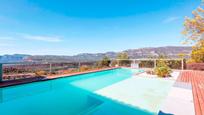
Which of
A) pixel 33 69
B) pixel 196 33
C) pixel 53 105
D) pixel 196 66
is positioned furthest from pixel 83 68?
pixel 196 33

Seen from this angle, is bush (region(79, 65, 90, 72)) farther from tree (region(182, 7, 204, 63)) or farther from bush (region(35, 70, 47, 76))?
tree (region(182, 7, 204, 63))

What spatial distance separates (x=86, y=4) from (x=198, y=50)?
9.99 metres

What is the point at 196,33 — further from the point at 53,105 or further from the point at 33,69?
the point at 33,69

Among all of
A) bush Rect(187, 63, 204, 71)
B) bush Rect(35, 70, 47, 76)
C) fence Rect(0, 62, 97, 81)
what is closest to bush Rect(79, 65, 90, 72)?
fence Rect(0, 62, 97, 81)

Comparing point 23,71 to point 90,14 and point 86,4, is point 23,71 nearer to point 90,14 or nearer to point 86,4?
point 86,4

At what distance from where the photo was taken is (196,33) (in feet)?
29.6

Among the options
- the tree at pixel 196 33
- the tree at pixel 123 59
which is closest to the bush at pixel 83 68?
the tree at pixel 123 59

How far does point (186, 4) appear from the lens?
960 centimetres

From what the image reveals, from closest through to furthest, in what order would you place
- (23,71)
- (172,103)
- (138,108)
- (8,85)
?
1. (172,103)
2. (138,108)
3. (8,85)
4. (23,71)

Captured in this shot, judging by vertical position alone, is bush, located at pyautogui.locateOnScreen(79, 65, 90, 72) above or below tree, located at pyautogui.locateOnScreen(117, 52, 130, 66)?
below

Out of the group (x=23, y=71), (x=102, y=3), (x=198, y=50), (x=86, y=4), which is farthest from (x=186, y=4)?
(x=23, y=71)

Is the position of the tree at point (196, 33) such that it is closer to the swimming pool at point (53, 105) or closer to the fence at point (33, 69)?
the fence at point (33, 69)

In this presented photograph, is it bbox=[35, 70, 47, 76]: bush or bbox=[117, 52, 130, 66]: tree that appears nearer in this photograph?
bbox=[35, 70, 47, 76]: bush

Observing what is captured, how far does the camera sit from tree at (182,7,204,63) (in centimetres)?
863
